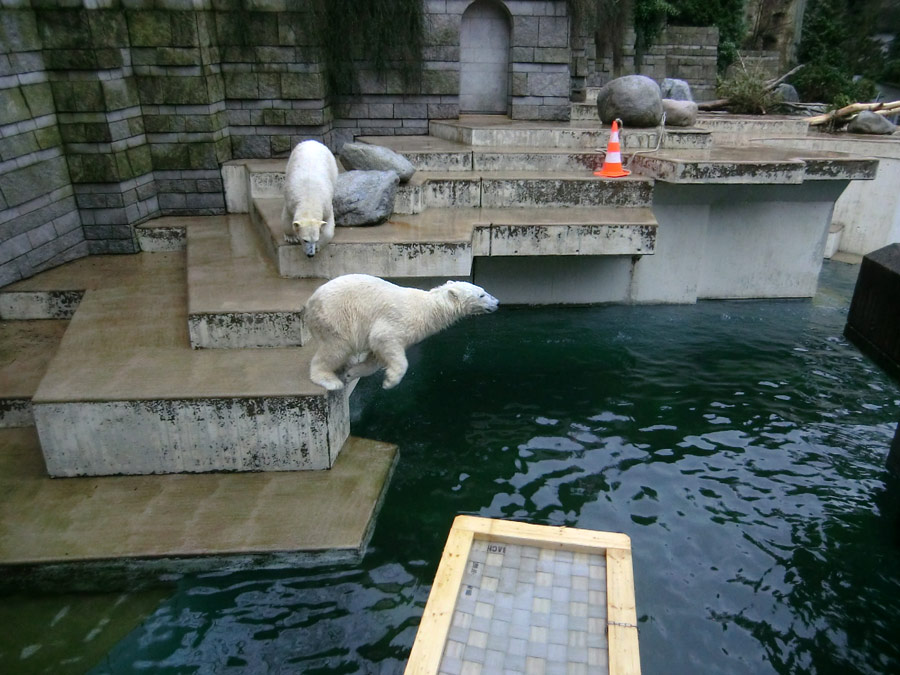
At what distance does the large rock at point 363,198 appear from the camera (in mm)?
6143

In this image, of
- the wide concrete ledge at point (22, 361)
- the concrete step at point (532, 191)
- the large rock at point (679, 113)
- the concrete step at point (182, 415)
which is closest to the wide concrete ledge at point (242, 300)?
the concrete step at point (182, 415)

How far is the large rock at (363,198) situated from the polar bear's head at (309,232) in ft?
2.76

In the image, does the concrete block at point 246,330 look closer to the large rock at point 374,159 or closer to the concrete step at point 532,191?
the large rock at point 374,159

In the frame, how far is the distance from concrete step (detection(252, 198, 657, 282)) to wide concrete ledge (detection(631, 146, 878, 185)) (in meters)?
0.60

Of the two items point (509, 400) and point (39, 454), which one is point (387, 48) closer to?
point (509, 400)

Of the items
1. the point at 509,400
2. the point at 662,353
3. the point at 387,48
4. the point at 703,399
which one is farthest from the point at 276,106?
the point at 703,399

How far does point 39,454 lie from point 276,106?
5.43m

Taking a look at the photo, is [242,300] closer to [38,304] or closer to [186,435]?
[186,435]

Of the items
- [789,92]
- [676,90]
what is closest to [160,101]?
[676,90]

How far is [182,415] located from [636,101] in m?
7.47

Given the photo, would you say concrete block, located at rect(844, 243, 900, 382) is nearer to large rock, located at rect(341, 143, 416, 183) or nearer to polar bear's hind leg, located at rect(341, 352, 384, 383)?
polar bear's hind leg, located at rect(341, 352, 384, 383)

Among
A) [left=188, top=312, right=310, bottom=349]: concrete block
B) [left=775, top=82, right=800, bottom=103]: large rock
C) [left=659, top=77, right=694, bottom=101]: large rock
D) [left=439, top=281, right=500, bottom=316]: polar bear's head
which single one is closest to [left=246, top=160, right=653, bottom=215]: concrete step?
[left=188, top=312, right=310, bottom=349]: concrete block

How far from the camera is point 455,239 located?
5789 mm

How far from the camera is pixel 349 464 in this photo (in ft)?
15.1
